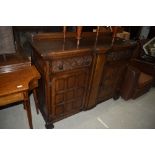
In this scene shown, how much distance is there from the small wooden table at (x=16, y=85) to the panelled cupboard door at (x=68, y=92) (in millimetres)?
244

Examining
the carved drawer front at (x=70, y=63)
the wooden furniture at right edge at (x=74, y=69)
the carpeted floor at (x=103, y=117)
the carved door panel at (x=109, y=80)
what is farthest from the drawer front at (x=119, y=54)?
the carpeted floor at (x=103, y=117)

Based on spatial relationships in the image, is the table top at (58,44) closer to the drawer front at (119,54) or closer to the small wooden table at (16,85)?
the drawer front at (119,54)

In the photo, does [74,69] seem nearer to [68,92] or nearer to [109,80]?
[68,92]

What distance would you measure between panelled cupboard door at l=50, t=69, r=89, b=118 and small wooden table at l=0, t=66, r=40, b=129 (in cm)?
24

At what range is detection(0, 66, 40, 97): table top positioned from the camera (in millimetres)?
1298

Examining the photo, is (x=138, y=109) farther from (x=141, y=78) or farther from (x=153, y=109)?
(x=141, y=78)

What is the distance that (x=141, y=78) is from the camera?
2.63 metres

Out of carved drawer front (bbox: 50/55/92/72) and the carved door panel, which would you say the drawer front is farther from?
carved drawer front (bbox: 50/55/92/72)

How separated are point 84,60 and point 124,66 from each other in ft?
2.77

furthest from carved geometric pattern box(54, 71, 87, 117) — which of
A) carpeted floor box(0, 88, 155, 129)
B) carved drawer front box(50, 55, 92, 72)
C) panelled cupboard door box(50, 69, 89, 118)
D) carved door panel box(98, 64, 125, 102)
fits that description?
carved door panel box(98, 64, 125, 102)

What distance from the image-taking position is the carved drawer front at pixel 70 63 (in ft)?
4.81

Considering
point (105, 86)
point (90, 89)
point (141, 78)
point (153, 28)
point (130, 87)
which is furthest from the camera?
point (153, 28)

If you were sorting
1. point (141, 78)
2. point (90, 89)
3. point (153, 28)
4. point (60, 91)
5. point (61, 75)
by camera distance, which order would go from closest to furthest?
1. point (61, 75)
2. point (60, 91)
3. point (90, 89)
4. point (141, 78)
5. point (153, 28)
